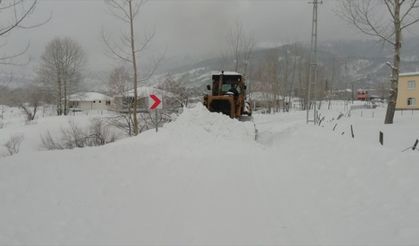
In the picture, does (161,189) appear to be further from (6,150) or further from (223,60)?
(223,60)

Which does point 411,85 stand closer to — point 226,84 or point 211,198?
point 226,84

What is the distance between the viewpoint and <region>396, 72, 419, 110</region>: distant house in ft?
180

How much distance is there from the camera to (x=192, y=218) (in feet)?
19.4

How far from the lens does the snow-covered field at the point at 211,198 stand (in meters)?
5.20

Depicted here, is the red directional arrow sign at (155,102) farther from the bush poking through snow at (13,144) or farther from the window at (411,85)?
the window at (411,85)

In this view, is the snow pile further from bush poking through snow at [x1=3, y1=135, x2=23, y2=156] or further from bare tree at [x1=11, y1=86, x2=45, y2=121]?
bare tree at [x1=11, y1=86, x2=45, y2=121]

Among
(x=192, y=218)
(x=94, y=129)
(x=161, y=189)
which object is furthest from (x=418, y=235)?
(x=94, y=129)

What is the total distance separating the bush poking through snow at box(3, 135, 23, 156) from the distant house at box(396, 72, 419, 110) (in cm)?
5583

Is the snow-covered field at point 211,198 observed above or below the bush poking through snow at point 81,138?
above

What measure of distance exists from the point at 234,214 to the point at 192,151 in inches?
253

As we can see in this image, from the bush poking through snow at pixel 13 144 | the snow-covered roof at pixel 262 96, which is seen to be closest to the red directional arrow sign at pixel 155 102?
the bush poking through snow at pixel 13 144

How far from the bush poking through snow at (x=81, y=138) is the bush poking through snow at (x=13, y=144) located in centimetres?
225

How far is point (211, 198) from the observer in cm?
702

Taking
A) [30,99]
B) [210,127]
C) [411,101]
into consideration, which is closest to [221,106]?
[210,127]
